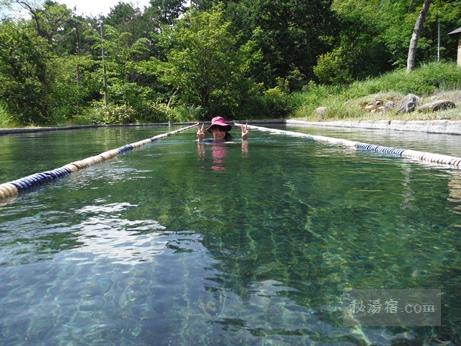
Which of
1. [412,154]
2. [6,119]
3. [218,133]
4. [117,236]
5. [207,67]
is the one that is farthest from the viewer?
[207,67]

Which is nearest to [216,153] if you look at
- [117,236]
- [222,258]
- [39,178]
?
[39,178]

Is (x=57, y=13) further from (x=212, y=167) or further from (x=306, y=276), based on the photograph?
(x=306, y=276)

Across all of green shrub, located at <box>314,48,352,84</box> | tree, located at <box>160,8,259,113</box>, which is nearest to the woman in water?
tree, located at <box>160,8,259,113</box>

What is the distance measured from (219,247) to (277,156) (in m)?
6.74

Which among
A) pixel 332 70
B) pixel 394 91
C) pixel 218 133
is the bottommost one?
pixel 218 133

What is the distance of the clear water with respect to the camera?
2.35 metres

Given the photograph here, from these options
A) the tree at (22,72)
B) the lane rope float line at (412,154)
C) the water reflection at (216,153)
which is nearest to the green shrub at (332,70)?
the tree at (22,72)

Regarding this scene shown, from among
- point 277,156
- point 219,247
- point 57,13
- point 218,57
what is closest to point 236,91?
point 218,57

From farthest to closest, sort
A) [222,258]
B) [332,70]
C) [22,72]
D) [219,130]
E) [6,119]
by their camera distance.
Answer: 1. [332,70]
2. [22,72]
3. [6,119]
4. [219,130]
5. [222,258]

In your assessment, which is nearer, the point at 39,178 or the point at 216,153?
the point at 39,178

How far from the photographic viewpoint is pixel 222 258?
3410 millimetres

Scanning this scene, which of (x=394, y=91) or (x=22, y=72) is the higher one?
(x=22, y=72)

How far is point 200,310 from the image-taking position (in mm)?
2559

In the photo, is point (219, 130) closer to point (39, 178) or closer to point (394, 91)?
point (39, 178)
